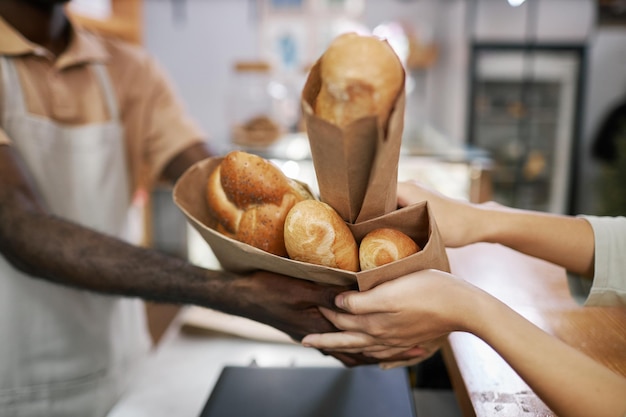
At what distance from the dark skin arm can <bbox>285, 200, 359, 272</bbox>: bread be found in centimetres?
10

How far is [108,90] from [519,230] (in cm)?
108

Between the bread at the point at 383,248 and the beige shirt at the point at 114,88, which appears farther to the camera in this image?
the beige shirt at the point at 114,88

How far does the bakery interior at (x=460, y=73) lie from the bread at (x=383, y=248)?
3255 mm

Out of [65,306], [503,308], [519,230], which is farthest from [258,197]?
[65,306]

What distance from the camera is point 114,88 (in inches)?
58.3

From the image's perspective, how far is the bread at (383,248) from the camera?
68 centimetres

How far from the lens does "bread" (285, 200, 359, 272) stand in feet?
2.20

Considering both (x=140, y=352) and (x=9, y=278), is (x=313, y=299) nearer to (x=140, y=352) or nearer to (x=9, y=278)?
(x=9, y=278)

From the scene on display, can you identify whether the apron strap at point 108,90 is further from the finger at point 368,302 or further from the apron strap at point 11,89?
the finger at point 368,302

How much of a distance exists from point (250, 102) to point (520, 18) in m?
2.47

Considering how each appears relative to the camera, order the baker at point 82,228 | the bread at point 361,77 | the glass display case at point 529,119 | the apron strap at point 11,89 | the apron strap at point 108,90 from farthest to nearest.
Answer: the glass display case at point 529,119
the apron strap at point 108,90
the apron strap at point 11,89
the baker at point 82,228
the bread at point 361,77

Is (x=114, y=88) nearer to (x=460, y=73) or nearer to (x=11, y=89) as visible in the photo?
(x=11, y=89)

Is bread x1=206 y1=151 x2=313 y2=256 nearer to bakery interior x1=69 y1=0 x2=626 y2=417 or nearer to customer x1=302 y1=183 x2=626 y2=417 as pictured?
customer x1=302 y1=183 x2=626 y2=417

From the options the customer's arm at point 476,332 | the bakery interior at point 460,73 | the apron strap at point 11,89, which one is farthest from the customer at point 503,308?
the bakery interior at point 460,73
